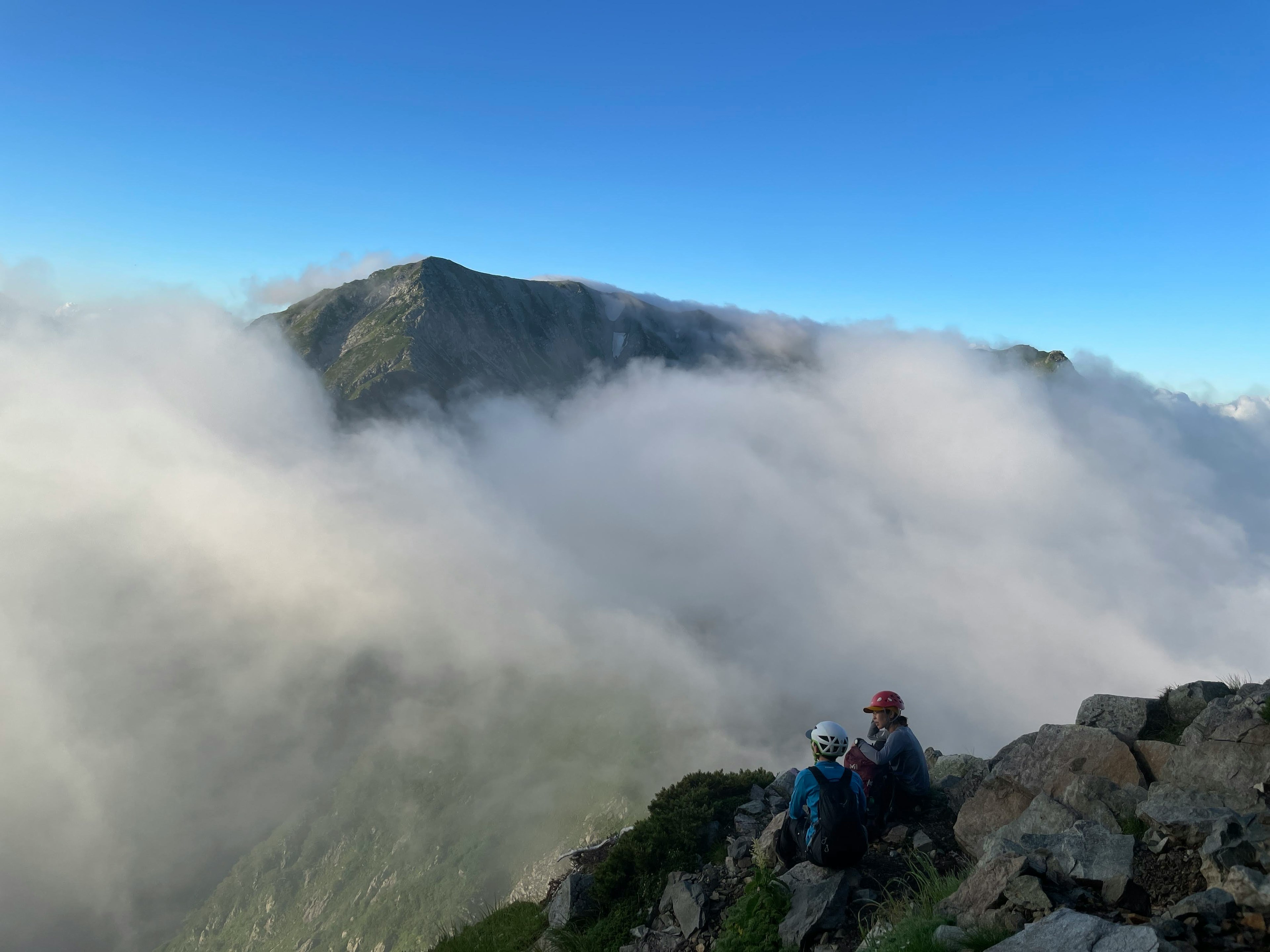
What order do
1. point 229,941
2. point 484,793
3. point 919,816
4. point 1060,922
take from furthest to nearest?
point 484,793
point 229,941
point 919,816
point 1060,922

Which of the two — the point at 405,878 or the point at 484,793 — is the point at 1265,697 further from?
the point at 484,793

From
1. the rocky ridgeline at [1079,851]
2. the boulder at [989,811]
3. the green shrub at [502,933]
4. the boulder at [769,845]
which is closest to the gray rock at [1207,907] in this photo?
the rocky ridgeline at [1079,851]

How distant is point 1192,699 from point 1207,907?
1062 cm

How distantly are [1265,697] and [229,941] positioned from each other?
22155 centimetres

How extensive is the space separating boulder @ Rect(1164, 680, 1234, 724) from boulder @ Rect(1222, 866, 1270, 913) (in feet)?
30.3

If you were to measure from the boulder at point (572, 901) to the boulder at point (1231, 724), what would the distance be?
1312 centimetres

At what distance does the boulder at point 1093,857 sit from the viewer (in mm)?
8547

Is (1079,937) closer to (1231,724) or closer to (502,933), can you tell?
(1231,724)

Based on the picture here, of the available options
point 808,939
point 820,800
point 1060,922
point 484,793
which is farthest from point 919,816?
point 484,793

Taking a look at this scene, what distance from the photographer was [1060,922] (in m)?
7.57

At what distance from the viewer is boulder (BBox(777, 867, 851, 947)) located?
10867mm

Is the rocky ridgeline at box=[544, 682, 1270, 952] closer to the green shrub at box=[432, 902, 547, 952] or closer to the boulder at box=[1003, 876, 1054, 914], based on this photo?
the boulder at box=[1003, 876, 1054, 914]

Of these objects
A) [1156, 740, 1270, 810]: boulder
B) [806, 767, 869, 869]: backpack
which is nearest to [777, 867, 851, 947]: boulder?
[806, 767, 869, 869]: backpack

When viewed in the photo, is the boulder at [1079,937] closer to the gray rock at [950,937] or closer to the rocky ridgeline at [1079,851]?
the rocky ridgeline at [1079,851]
